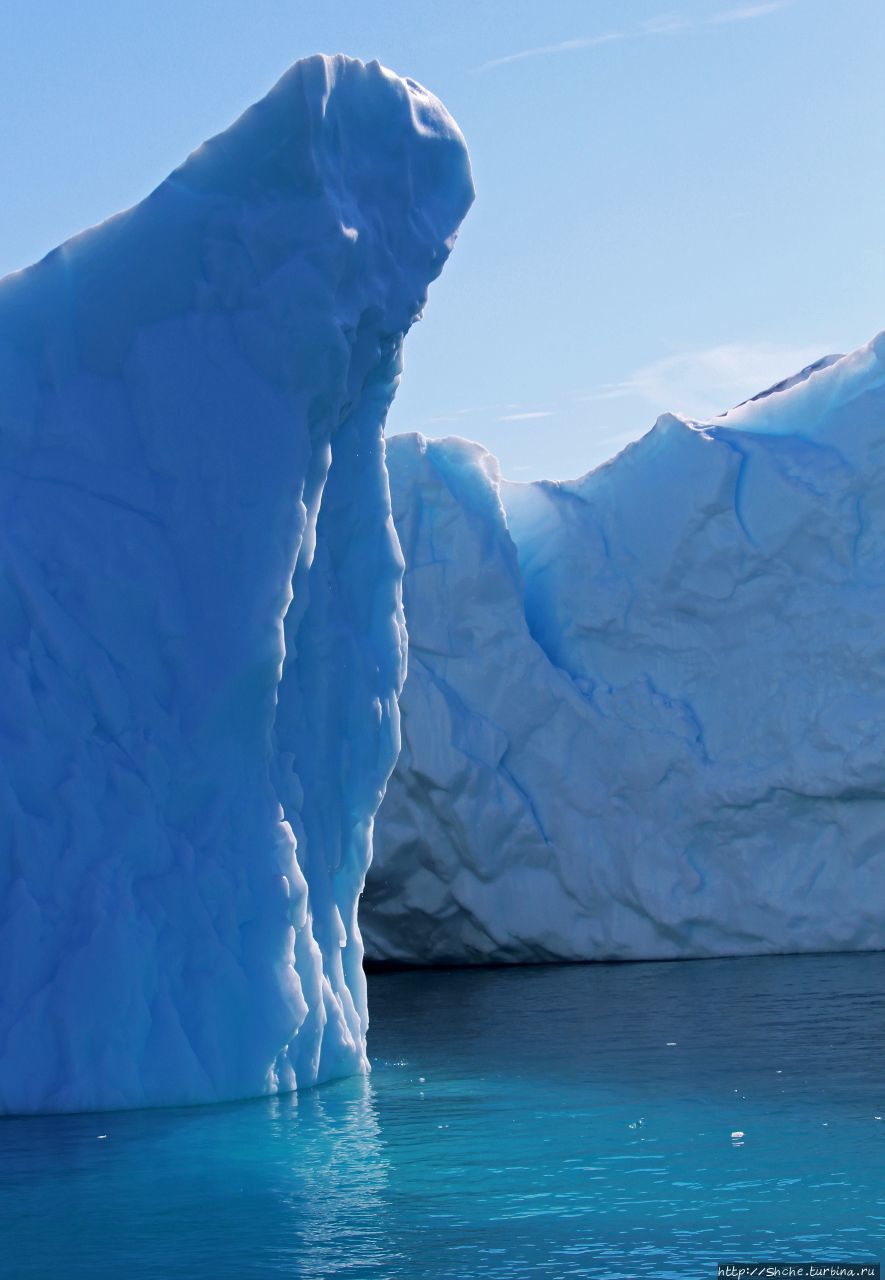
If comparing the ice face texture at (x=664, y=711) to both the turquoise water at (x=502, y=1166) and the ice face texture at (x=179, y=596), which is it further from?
the ice face texture at (x=179, y=596)

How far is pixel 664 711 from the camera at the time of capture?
16188 mm

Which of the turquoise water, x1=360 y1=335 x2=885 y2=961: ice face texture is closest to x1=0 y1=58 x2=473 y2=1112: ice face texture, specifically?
the turquoise water

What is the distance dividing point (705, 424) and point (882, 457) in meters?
1.94

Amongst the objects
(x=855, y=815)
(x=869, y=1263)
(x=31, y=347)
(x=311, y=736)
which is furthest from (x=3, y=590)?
(x=855, y=815)

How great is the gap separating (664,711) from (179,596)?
851 centimetres

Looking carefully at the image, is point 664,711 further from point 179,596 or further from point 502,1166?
point 502,1166

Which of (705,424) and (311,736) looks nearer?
(311,736)

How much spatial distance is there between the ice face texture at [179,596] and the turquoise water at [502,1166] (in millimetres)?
493

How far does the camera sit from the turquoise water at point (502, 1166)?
4.94m

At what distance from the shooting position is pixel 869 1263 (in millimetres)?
4523

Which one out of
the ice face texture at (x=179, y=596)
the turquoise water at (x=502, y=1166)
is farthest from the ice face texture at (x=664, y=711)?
the ice face texture at (x=179, y=596)

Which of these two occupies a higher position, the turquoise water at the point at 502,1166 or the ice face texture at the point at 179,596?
the ice face texture at the point at 179,596

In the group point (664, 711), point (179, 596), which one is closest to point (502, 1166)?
point (179, 596)

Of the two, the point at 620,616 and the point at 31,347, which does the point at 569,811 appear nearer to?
the point at 620,616
